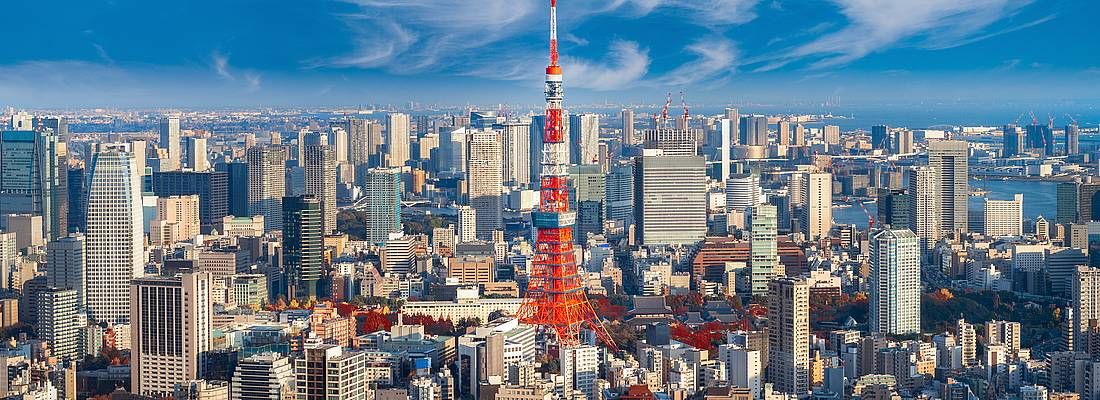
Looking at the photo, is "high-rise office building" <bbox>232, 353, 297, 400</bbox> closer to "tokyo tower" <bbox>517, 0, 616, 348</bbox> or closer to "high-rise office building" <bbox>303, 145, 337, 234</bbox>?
"tokyo tower" <bbox>517, 0, 616, 348</bbox>

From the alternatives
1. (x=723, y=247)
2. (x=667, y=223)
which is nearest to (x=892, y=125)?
(x=667, y=223)

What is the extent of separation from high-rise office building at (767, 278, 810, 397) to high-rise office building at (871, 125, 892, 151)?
10.4 m

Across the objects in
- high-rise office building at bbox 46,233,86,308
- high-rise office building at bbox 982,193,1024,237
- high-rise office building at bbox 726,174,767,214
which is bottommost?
high-rise office building at bbox 46,233,86,308

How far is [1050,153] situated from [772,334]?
42.7ft

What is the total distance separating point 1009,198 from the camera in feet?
66.6

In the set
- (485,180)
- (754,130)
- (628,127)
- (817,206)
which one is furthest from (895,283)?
(754,130)

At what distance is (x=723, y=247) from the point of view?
54.6ft

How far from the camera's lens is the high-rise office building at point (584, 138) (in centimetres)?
1938

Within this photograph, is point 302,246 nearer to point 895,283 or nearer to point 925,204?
point 895,283

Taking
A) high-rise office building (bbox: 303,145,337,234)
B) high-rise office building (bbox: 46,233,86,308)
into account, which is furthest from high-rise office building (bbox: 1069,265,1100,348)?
high-rise office building (bbox: 303,145,337,234)

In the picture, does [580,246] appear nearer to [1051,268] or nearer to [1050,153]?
[1051,268]

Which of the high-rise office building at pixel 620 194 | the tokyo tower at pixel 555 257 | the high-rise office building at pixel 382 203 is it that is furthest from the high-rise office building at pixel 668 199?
the tokyo tower at pixel 555 257

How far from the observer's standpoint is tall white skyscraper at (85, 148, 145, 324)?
12.7m

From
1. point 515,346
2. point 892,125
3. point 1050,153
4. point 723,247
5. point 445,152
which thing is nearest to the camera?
point 515,346
